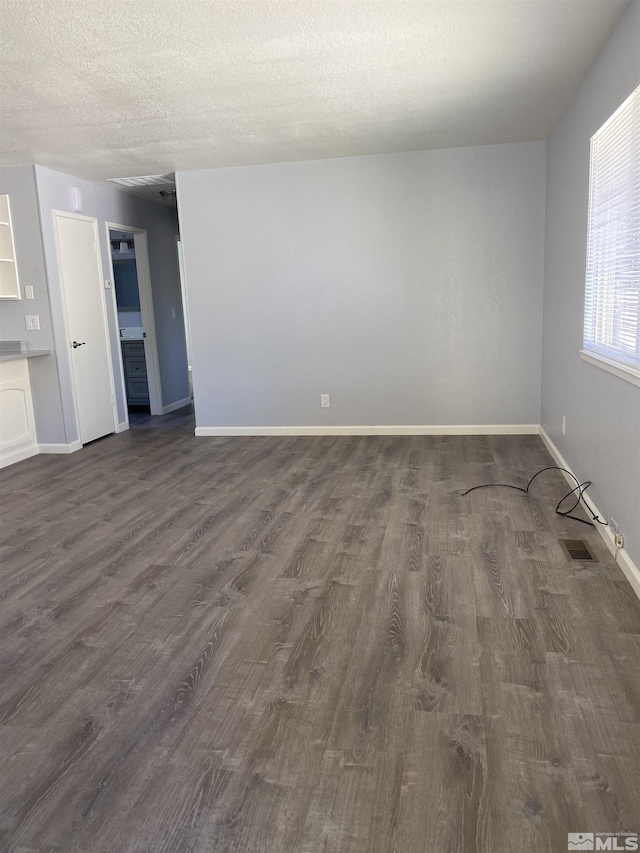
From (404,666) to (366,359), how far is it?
3921 millimetres

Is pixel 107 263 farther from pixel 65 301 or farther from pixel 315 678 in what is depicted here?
pixel 315 678

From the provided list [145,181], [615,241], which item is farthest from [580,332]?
[145,181]

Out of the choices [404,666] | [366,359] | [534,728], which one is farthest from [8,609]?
[366,359]

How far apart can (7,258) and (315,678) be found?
4.85 meters

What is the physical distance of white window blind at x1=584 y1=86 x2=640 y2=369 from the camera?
109 inches

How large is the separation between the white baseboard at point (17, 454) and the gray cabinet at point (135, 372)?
2.40 m

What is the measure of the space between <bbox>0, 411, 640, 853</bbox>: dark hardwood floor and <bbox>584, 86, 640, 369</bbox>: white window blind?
1054 millimetres

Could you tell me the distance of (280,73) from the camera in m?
3.39

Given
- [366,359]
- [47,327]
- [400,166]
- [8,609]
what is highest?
[400,166]

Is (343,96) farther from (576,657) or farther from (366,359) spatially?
(576,657)

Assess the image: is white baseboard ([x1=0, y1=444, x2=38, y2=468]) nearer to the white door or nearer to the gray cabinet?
the white door

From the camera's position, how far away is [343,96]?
12.5 feet

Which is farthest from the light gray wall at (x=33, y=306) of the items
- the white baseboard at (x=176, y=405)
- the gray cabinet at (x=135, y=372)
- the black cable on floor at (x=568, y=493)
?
the black cable on floor at (x=568, y=493)

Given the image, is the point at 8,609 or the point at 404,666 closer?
the point at 404,666
